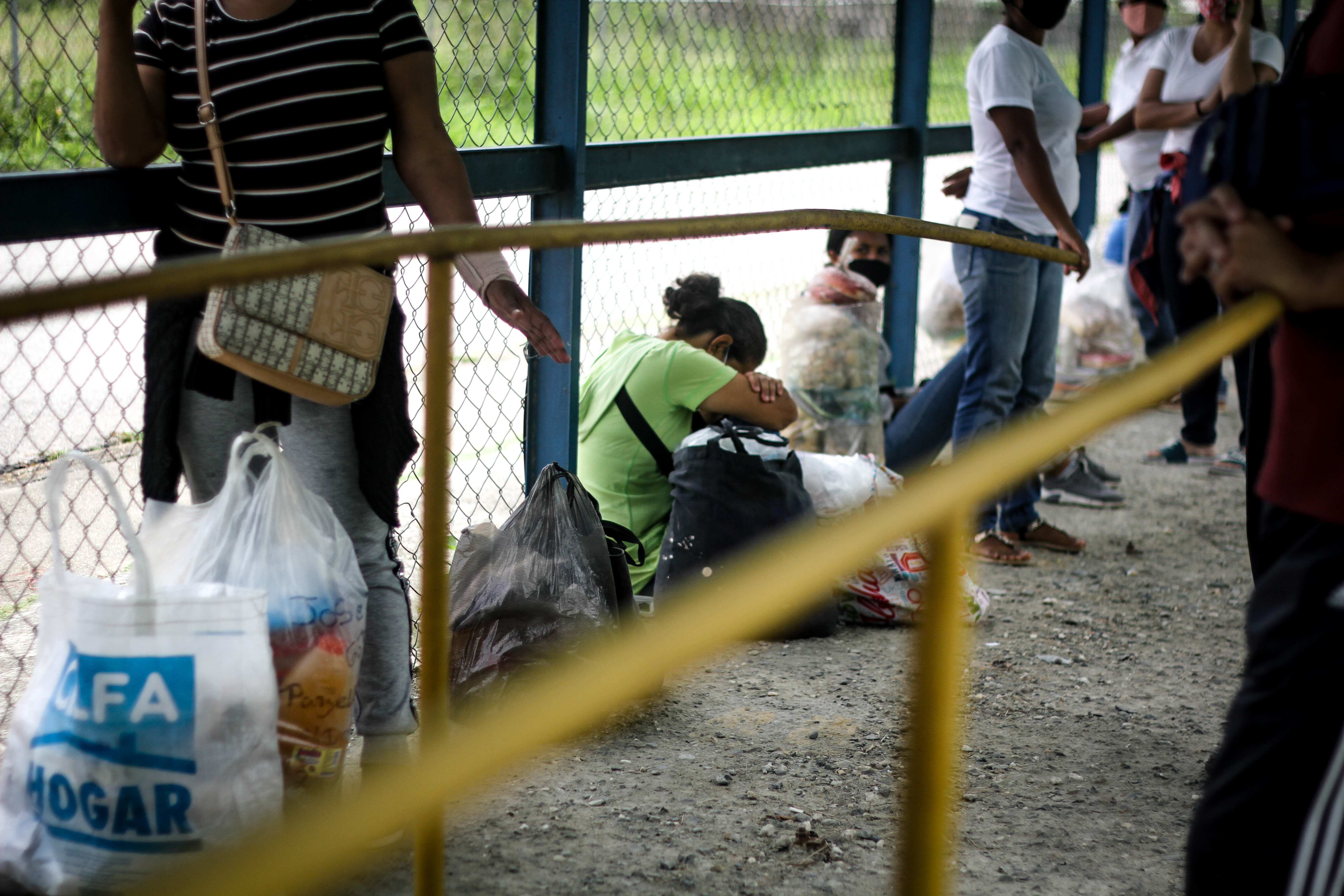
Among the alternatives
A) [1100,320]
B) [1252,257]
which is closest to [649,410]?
[1252,257]

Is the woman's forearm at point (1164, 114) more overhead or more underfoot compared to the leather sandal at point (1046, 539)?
more overhead

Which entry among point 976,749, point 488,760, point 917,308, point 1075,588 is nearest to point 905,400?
point 917,308

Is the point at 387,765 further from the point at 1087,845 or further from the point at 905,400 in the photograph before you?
the point at 905,400

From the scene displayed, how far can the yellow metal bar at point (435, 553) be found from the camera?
1559mm

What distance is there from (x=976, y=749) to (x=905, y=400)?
226cm

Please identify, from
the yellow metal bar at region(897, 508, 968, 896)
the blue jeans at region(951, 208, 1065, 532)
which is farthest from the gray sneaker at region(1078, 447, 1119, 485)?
the yellow metal bar at region(897, 508, 968, 896)

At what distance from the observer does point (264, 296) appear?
→ 77.5 inches

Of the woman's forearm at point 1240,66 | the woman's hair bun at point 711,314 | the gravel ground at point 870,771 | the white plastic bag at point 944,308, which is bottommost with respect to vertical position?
the gravel ground at point 870,771

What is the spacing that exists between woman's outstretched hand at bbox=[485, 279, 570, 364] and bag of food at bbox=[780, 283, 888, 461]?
206 centimetres

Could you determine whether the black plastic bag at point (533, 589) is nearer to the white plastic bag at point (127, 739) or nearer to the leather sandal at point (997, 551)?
the white plastic bag at point (127, 739)

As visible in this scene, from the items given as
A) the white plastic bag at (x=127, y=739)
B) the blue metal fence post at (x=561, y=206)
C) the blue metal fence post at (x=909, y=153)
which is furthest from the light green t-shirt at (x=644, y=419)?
the blue metal fence post at (x=909, y=153)

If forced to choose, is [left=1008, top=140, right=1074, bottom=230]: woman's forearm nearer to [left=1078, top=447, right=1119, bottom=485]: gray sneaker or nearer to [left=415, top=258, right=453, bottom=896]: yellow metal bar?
[left=1078, top=447, right=1119, bottom=485]: gray sneaker

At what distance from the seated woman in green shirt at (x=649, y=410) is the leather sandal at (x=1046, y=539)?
1265 millimetres

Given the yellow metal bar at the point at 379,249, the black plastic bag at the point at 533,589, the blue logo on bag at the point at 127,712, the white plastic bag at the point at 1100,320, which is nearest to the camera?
the yellow metal bar at the point at 379,249
